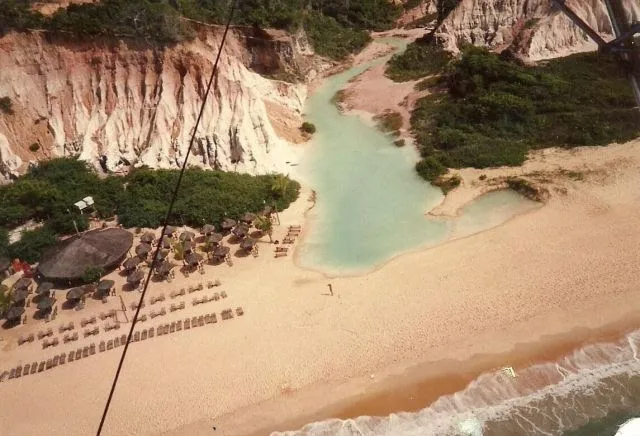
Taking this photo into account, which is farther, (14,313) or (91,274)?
(91,274)

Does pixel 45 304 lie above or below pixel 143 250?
below

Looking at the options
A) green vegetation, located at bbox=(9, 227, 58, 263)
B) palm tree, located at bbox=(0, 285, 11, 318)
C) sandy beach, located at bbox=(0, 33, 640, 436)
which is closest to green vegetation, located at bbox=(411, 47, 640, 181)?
sandy beach, located at bbox=(0, 33, 640, 436)

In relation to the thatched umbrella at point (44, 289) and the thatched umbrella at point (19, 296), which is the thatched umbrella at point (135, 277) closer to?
the thatched umbrella at point (44, 289)

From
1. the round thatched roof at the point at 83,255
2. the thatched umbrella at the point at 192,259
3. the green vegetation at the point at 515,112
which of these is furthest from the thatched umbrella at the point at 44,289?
the green vegetation at the point at 515,112

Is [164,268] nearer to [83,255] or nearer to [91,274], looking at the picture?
[91,274]

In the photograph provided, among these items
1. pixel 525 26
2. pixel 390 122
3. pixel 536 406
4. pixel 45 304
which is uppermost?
pixel 525 26

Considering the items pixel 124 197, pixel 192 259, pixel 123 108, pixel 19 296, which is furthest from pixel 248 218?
pixel 123 108

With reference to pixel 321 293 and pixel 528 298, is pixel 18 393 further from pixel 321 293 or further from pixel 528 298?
pixel 528 298
